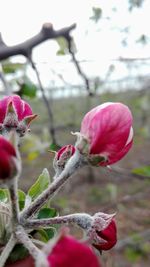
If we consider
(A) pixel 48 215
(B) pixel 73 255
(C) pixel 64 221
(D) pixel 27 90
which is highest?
(B) pixel 73 255

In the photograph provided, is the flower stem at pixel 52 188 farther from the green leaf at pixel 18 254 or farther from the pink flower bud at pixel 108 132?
the green leaf at pixel 18 254

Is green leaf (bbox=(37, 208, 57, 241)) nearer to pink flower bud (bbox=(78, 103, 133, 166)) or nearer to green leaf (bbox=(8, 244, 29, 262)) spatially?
green leaf (bbox=(8, 244, 29, 262))

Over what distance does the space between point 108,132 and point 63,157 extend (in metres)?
0.16

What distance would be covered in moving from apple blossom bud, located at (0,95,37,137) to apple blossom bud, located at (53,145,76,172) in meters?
0.09

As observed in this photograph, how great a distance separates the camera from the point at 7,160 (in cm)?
69

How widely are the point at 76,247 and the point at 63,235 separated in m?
0.03

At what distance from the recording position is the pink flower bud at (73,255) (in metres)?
0.58

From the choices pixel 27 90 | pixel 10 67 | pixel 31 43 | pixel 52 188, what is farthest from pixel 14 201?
pixel 10 67

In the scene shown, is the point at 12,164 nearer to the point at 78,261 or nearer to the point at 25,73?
the point at 78,261

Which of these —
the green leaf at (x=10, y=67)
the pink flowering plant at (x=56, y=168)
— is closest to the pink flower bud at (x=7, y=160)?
the pink flowering plant at (x=56, y=168)

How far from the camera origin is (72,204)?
8.38 meters

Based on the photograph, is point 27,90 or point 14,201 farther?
point 27,90

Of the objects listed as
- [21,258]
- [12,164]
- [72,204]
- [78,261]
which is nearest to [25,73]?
[21,258]

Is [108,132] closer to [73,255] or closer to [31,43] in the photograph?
[73,255]
